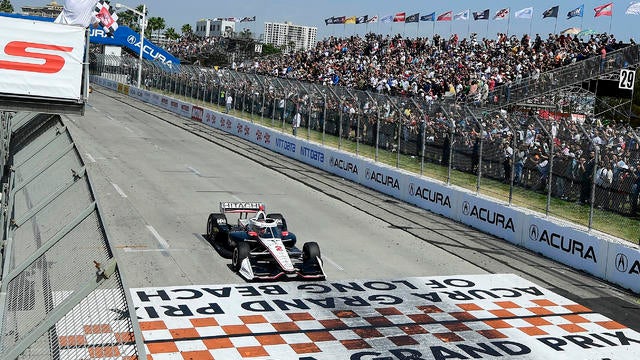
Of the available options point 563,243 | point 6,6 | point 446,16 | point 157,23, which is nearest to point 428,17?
point 446,16

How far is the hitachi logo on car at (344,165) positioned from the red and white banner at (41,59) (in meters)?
17.5

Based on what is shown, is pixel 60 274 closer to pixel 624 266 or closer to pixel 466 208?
pixel 624 266

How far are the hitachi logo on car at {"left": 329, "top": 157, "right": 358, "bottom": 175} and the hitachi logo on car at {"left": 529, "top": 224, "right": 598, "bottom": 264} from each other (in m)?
9.35

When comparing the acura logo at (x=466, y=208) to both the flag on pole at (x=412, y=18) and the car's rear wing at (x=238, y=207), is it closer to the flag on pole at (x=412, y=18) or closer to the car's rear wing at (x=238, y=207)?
the car's rear wing at (x=238, y=207)

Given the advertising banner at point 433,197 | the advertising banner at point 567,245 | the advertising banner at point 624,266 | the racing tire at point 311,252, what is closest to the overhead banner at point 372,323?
the racing tire at point 311,252

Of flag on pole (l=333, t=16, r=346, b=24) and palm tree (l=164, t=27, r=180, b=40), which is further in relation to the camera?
palm tree (l=164, t=27, r=180, b=40)

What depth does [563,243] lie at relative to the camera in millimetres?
16547

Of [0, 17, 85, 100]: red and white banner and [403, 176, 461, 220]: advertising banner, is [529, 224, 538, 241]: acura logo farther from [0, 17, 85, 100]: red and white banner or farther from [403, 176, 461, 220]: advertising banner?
[0, 17, 85, 100]: red and white banner

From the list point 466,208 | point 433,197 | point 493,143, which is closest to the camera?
point 493,143

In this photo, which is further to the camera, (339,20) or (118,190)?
(339,20)

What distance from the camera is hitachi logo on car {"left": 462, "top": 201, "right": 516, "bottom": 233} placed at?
18.3 metres

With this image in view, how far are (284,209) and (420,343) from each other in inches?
379

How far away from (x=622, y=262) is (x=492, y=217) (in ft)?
14.2

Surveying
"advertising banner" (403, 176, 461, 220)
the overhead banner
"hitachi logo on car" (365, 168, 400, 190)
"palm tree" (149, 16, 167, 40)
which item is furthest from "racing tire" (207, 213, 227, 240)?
"palm tree" (149, 16, 167, 40)
